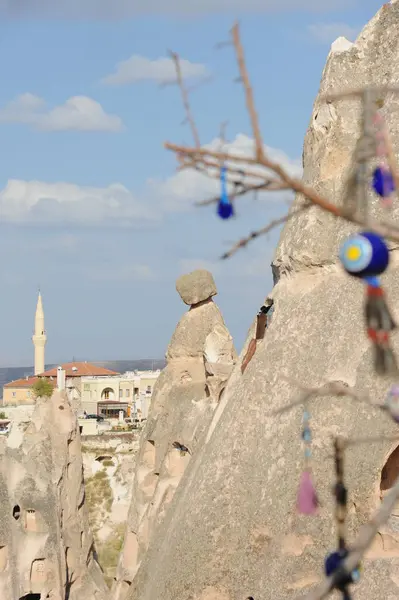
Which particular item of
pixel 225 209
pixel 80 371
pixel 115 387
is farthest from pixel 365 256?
pixel 80 371

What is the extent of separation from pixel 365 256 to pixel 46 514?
1527cm

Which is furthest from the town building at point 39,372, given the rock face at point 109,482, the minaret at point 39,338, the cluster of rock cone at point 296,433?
the cluster of rock cone at point 296,433

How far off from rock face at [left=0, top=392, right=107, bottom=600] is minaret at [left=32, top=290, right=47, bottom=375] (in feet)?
204

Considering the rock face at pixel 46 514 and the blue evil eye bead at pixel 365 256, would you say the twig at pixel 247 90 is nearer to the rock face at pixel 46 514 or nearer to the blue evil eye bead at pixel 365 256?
the blue evil eye bead at pixel 365 256

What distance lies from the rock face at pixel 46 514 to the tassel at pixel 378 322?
47.4 ft

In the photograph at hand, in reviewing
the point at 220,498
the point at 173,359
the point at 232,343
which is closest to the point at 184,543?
the point at 220,498

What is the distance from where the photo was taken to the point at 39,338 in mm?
83688

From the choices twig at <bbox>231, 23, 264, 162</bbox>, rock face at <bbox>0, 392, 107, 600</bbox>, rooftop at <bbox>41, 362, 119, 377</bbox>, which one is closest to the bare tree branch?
twig at <bbox>231, 23, 264, 162</bbox>

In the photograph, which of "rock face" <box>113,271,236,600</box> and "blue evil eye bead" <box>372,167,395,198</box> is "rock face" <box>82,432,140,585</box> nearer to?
"rock face" <box>113,271,236,600</box>

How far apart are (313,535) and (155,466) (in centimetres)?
736

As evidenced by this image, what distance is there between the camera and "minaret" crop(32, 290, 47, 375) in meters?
81.6

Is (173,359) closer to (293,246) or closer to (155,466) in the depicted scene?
(155,466)

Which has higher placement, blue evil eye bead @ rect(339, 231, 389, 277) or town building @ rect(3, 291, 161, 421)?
blue evil eye bead @ rect(339, 231, 389, 277)

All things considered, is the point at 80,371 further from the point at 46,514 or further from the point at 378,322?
the point at 378,322
